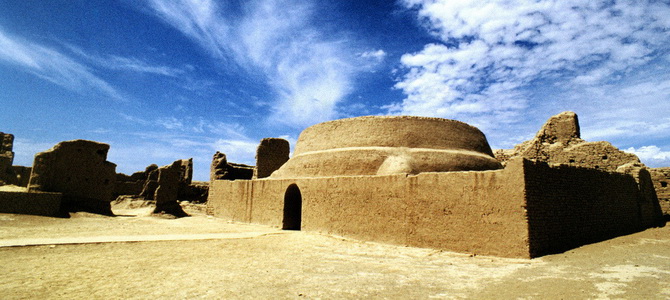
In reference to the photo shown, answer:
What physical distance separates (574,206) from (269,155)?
1375cm

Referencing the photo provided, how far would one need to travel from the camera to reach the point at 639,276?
15.0 ft

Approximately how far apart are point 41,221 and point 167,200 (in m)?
5.71

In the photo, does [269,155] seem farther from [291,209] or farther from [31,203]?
[31,203]

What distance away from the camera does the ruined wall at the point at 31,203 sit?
34.9 feet

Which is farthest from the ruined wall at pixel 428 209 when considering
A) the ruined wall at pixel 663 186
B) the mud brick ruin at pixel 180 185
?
the mud brick ruin at pixel 180 185

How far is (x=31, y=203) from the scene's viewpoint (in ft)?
36.0

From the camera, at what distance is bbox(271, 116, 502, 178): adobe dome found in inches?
437

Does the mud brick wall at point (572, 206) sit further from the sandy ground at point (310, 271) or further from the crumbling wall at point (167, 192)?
the crumbling wall at point (167, 192)

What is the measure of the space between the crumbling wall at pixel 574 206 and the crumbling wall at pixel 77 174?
15.0m

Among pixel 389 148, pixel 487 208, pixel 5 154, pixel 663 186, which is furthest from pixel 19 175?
pixel 663 186

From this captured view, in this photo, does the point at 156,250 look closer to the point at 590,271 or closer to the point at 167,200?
the point at 590,271

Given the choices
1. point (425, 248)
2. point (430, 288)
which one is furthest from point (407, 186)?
point (430, 288)

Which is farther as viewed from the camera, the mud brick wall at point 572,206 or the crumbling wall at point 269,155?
the crumbling wall at point 269,155

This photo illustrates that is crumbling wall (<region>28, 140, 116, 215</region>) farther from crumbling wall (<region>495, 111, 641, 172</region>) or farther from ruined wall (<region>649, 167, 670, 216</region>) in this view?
ruined wall (<region>649, 167, 670, 216</region>)
